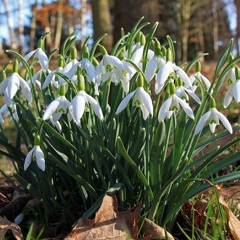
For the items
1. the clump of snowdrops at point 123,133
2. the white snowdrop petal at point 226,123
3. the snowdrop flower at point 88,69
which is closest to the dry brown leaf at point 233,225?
the clump of snowdrops at point 123,133

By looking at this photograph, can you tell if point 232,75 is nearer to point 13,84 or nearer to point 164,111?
point 164,111

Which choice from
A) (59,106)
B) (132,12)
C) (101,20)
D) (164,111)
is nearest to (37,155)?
(59,106)

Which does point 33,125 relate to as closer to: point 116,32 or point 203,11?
point 116,32

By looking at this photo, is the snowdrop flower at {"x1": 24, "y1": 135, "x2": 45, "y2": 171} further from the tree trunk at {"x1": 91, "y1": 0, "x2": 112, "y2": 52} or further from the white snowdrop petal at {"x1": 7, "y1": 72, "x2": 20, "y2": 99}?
the tree trunk at {"x1": 91, "y1": 0, "x2": 112, "y2": 52}

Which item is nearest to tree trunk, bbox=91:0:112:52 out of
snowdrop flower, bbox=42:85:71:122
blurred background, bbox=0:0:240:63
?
blurred background, bbox=0:0:240:63

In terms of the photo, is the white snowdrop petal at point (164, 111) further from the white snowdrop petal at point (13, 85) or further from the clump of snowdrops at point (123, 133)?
the white snowdrop petal at point (13, 85)
